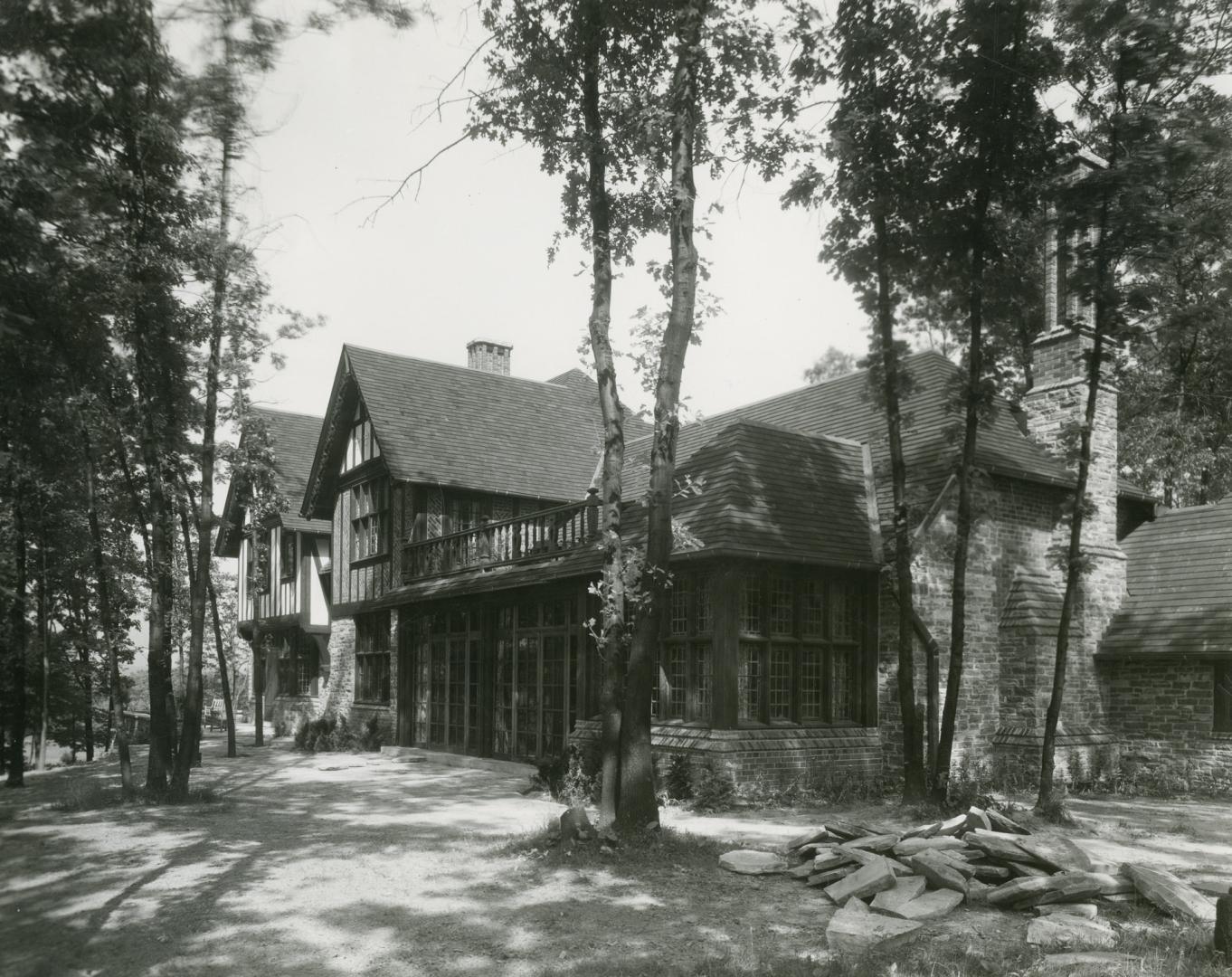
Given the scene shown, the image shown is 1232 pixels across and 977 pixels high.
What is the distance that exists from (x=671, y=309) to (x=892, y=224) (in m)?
4.33

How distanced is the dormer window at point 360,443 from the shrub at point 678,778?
12.4 meters

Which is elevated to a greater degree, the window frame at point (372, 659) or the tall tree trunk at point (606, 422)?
the tall tree trunk at point (606, 422)

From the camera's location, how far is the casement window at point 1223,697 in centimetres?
1622

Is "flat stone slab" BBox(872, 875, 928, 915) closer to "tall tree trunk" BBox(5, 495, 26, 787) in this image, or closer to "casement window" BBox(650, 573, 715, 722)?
"casement window" BBox(650, 573, 715, 722)

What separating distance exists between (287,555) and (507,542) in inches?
490

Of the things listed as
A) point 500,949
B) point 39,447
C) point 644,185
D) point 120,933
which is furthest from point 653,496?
point 39,447

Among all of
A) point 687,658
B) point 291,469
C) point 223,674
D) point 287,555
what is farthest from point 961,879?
point 291,469

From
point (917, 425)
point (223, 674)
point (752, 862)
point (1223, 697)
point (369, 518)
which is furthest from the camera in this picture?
point (369, 518)

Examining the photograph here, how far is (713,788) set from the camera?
1350 cm

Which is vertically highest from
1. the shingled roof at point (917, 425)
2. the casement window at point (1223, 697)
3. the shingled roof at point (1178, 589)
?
the shingled roof at point (917, 425)

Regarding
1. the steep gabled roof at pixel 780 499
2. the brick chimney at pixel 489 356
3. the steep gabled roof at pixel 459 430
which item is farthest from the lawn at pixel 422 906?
the brick chimney at pixel 489 356

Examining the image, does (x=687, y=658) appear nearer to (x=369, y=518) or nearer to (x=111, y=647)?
(x=111, y=647)

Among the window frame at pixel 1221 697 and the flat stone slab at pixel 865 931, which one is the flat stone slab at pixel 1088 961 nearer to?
the flat stone slab at pixel 865 931

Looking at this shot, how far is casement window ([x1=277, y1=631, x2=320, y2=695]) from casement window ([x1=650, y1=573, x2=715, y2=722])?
16.2 meters
